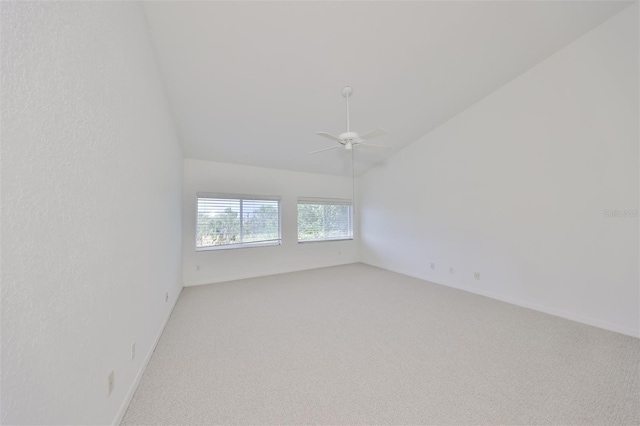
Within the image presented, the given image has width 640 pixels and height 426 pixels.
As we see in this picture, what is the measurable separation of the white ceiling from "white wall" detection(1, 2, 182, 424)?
0.73 m

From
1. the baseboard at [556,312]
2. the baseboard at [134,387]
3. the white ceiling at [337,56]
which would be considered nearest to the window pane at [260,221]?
the white ceiling at [337,56]

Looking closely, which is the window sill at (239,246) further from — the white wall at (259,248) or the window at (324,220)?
the window at (324,220)

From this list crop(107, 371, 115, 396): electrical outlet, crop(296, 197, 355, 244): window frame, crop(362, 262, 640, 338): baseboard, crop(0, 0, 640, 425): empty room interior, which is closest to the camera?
crop(0, 0, 640, 425): empty room interior

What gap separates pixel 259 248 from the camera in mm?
4965

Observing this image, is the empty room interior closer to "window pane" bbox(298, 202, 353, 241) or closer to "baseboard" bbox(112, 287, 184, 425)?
"baseboard" bbox(112, 287, 184, 425)

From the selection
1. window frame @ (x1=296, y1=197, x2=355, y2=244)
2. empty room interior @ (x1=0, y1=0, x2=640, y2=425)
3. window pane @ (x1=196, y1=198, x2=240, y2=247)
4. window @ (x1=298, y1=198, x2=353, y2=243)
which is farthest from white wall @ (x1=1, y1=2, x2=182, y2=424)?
window @ (x1=298, y1=198, x2=353, y2=243)

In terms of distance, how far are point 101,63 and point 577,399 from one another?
3511 mm

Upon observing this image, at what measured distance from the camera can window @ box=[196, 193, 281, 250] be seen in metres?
4.54

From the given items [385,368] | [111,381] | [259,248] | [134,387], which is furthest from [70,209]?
[259,248]

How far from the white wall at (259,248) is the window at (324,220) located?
172 mm

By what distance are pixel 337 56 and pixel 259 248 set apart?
376 centimetres

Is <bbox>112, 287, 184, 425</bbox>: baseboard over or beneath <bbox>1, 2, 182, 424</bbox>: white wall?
beneath

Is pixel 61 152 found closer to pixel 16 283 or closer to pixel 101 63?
pixel 16 283

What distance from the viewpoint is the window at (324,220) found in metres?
5.64
